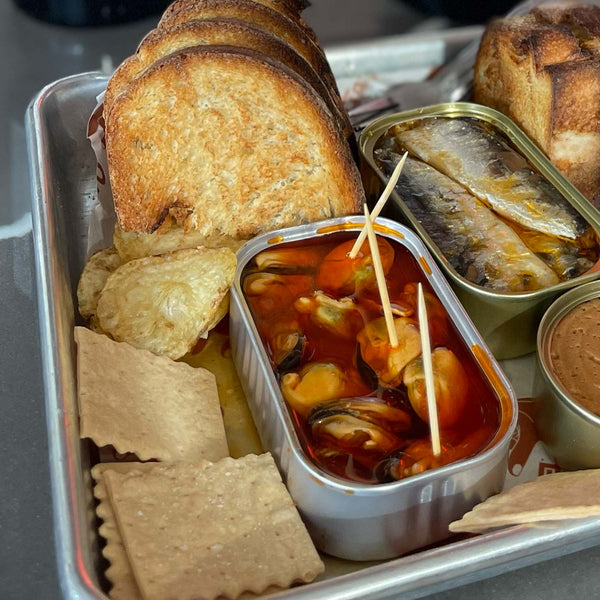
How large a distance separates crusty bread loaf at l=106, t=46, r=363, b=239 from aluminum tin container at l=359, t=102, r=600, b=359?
6.2 inches

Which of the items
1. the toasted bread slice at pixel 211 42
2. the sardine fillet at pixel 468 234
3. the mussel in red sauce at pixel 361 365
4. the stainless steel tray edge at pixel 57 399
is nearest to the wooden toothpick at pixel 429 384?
the mussel in red sauce at pixel 361 365

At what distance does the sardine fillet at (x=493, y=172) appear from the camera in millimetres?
1686

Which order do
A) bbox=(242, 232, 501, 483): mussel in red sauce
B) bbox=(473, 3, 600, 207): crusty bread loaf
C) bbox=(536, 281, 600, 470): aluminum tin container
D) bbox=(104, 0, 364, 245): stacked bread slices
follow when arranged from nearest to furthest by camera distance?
bbox=(242, 232, 501, 483): mussel in red sauce
bbox=(536, 281, 600, 470): aluminum tin container
bbox=(104, 0, 364, 245): stacked bread slices
bbox=(473, 3, 600, 207): crusty bread loaf

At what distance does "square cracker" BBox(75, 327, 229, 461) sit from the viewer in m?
1.27

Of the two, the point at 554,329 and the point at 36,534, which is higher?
the point at 554,329

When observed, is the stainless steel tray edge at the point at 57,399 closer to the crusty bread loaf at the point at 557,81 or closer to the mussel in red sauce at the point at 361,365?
the mussel in red sauce at the point at 361,365

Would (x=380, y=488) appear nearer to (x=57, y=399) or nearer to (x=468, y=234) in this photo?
(x=57, y=399)

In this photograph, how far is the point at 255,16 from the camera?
5.58 ft

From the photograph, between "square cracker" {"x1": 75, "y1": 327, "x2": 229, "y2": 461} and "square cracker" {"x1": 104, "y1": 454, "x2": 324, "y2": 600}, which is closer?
"square cracker" {"x1": 104, "y1": 454, "x2": 324, "y2": 600}

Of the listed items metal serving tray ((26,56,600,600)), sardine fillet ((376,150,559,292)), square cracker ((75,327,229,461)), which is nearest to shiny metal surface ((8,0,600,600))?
metal serving tray ((26,56,600,600))

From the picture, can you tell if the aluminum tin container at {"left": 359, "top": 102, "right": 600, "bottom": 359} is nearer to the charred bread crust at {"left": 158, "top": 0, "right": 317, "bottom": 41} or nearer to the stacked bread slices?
the stacked bread slices

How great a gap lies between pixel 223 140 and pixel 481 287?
1.90 feet

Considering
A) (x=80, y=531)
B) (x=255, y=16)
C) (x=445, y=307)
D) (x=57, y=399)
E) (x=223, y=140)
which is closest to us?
(x=80, y=531)

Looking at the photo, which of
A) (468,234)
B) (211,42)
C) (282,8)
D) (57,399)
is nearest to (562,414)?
(468,234)
